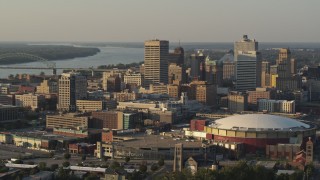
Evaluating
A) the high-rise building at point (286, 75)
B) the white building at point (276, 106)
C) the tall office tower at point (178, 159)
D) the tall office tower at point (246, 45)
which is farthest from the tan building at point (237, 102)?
the tall office tower at point (246, 45)

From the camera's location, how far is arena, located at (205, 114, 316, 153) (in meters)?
23.4

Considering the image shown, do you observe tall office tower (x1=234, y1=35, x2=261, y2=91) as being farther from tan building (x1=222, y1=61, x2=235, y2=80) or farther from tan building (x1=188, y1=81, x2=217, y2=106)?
tan building (x1=222, y1=61, x2=235, y2=80)

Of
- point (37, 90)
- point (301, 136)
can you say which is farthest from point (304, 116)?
point (37, 90)

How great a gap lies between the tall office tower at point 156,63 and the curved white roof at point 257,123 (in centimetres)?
2043

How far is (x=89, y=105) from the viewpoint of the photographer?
34.5m

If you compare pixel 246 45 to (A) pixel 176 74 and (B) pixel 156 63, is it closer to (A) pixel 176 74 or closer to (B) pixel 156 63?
(A) pixel 176 74

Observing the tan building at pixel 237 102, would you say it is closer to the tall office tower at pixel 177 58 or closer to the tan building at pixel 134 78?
the tan building at pixel 134 78

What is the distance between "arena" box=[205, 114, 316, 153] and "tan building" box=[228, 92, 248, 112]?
11.1 meters

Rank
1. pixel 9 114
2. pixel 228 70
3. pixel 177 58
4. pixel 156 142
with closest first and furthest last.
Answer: pixel 156 142
pixel 9 114
pixel 177 58
pixel 228 70

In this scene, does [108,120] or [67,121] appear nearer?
[67,121]

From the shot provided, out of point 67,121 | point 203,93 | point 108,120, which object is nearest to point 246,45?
point 203,93

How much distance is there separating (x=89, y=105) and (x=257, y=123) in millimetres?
12318

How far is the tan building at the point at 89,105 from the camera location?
34.3m

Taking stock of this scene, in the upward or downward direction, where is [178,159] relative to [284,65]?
downward
